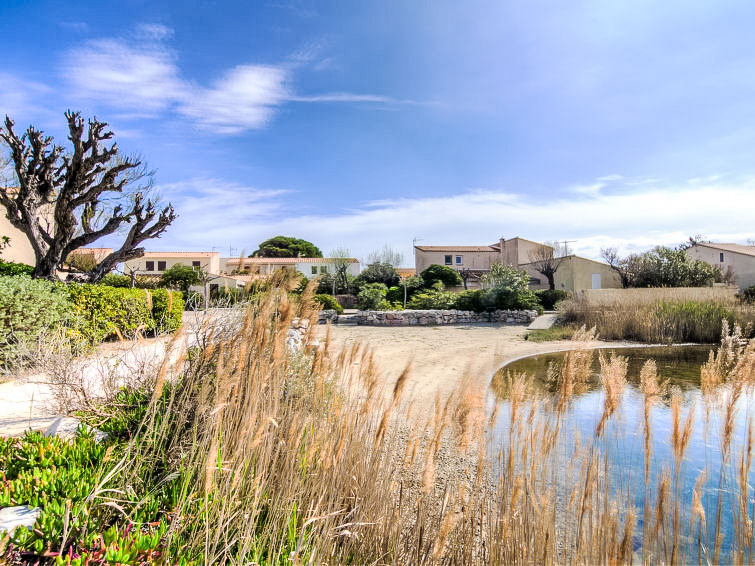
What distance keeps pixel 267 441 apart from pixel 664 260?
2929 centimetres

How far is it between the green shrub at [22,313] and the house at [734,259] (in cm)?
3800

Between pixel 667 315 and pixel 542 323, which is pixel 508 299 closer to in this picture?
pixel 542 323

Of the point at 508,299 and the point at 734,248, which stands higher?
the point at 734,248

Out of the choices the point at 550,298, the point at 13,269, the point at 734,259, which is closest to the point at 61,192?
the point at 13,269

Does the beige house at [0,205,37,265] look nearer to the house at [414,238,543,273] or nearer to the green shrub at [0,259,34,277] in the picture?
the green shrub at [0,259,34,277]

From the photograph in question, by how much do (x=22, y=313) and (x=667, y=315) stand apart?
1601 centimetres

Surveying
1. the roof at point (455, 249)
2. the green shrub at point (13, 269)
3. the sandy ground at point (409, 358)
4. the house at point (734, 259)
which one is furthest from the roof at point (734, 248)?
the green shrub at point (13, 269)

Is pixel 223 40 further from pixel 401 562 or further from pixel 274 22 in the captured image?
pixel 401 562

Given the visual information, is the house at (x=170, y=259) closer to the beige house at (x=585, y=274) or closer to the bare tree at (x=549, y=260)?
the bare tree at (x=549, y=260)

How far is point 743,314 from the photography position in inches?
490

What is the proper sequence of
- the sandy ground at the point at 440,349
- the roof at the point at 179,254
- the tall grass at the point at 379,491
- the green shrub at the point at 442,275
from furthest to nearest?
the roof at the point at 179,254
the green shrub at the point at 442,275
the sandy ground at the point at 440,349
the tall grass at the point at 379,491

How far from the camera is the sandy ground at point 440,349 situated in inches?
275

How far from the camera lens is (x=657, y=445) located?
410cm

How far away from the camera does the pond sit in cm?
177
